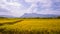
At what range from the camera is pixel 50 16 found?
2314 millimetres

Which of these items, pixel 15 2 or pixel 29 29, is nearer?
pixel 29 29

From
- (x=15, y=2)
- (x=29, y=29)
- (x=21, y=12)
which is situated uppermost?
(x=15, y=2)

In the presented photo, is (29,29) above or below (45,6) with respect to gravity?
below

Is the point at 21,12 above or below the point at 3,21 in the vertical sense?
above

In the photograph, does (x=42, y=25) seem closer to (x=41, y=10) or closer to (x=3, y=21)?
(x=41, y=10)

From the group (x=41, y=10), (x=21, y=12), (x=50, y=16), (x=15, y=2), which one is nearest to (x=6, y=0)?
(x=15, y=2)

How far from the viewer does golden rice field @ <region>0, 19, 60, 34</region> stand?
220 cm

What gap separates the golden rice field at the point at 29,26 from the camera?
86.7 inches

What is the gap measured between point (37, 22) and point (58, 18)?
0.38 meters

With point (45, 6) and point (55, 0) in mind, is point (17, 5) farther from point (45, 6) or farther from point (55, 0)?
point (55, 0)

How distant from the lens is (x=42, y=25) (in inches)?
88.7

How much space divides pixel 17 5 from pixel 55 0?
693mm

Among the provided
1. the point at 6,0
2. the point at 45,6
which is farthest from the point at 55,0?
the point at 6,0

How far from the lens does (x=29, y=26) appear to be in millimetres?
2254
